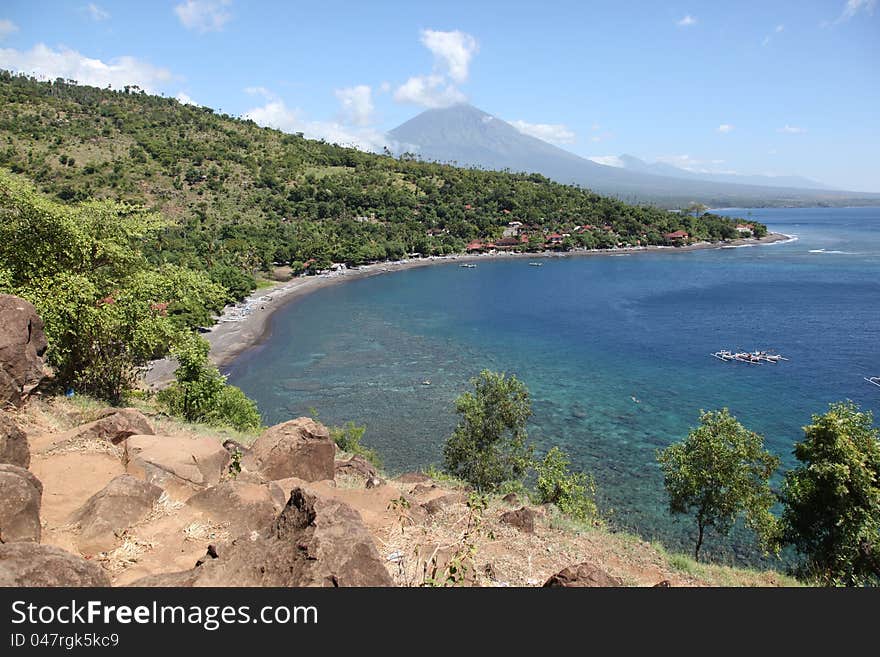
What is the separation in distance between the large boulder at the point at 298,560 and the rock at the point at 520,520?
5753 mm

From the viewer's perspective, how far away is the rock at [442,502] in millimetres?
12779

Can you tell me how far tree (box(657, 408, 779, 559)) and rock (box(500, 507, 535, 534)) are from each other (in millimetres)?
8631

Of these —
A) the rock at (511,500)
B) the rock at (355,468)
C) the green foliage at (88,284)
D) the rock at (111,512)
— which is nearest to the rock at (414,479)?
the rock at (355,468)

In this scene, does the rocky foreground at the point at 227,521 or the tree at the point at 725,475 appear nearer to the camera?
the rocky foreground at the point at 227,521

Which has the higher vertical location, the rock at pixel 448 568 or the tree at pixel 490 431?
the rock at pixel 448 568

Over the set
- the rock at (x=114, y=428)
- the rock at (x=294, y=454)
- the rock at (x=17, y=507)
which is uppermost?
the rock at (x=17, y=507)

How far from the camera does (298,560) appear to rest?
6.92 meters

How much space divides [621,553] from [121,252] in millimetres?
18666

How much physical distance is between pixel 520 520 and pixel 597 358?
145 feet

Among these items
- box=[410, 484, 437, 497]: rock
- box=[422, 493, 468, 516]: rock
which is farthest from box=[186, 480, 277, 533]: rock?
box=[410, 484, 437, 497]: rock

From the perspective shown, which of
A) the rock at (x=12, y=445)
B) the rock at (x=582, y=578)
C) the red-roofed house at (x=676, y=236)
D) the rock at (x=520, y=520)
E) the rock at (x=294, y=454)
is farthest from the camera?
the red-roofed house at (x=676, y=236)

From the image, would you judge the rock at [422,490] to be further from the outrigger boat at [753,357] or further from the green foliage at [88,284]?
the outrigger boat at [753,357]
